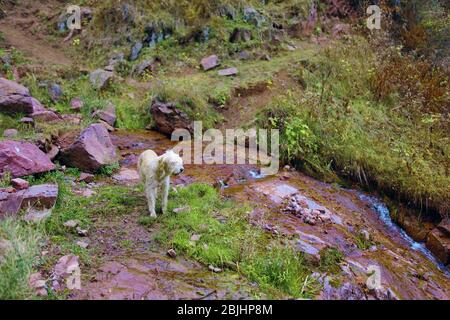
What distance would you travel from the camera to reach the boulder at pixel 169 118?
915 centimetres

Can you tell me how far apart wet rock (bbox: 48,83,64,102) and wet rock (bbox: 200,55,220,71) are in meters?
3.76

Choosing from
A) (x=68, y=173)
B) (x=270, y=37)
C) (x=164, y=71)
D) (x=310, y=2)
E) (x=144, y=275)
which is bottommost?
(x=144, y=275)

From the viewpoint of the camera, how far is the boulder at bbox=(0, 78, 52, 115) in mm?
7895

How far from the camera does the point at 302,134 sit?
27.7 ft

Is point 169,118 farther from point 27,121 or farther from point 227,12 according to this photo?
point 227,12

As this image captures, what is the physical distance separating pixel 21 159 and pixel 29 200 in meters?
1.22

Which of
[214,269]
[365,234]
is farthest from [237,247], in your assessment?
[365,234]

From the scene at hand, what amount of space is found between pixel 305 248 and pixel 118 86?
701cm

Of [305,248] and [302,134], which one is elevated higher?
[302,134]

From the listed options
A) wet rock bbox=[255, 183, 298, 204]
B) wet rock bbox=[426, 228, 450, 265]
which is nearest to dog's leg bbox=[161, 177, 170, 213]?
wet rock bbox=[255, 183, 298, 204]

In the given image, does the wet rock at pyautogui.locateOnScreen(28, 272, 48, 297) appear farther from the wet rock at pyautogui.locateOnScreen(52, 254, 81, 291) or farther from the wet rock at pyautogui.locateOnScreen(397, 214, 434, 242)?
the wet rock at pyautogui.locateOnScreen(397, 214, 434, 242)

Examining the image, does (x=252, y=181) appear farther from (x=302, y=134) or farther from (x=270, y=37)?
(x=270, y=37)

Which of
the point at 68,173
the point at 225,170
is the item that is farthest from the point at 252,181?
the point at 68,173

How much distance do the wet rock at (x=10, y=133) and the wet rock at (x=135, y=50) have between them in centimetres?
506
